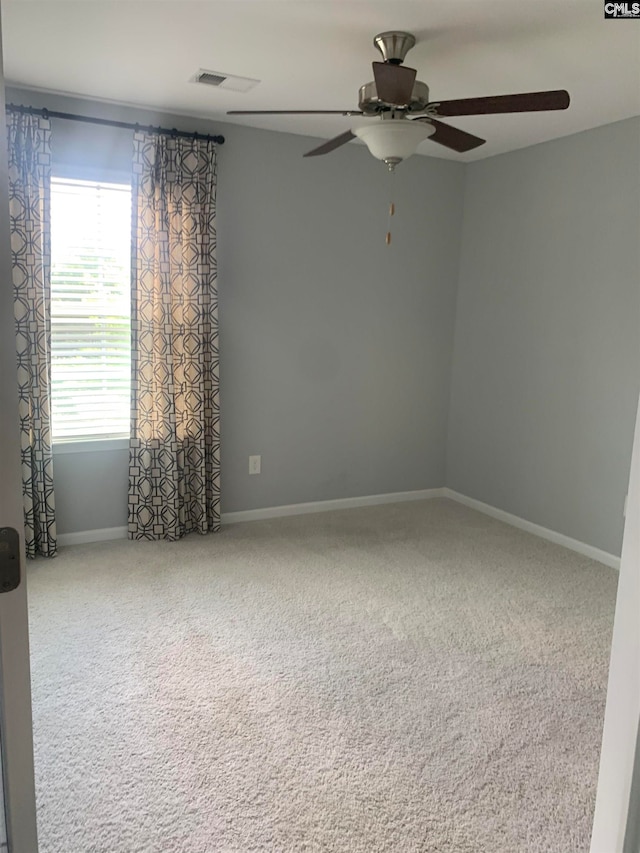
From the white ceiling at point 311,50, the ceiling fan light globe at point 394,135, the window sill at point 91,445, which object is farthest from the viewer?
the window sill at point 91,445

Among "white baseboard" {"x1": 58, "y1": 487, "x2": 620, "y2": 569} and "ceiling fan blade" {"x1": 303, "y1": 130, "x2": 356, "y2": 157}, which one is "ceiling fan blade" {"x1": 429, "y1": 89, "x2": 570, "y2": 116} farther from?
"white baseboard" {"x1": 58, "y1": 487, "x2": 620, "y2": 569}

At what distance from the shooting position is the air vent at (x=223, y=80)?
9.78 ft

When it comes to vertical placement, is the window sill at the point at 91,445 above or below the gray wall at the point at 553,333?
below

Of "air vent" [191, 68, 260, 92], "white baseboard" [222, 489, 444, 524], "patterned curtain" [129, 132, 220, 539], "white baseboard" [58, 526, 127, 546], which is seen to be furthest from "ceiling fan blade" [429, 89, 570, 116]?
"white baseboard" [58, 526, 127, 546]

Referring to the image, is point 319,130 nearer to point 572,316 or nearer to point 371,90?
point 371,90

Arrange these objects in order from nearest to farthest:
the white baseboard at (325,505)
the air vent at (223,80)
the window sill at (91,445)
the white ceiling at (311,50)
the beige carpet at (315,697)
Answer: the beige carpet at (315,697)
the white ceiling at (311,50)
the air vent at (223,80)
the window sill at (91,445)
the white baseboard at (325,505)

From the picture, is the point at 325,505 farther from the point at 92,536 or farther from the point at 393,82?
the point at 393,82

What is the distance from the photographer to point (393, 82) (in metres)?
2.16

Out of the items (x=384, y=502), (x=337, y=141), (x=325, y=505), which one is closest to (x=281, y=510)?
(x=325, y=505)

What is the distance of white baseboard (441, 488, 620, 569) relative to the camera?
378 centimetres

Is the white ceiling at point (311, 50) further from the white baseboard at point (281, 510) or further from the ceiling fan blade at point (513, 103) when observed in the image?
the white baseboard at point (281, 510)

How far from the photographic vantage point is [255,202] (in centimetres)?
401

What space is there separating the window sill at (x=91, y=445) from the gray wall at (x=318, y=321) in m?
0.03

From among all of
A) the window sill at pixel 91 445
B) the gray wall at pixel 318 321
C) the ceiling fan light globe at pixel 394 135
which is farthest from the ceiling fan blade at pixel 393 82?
the window sill at pixel 91 445
